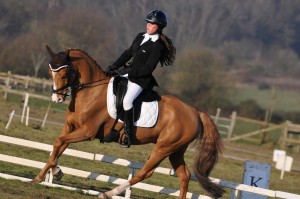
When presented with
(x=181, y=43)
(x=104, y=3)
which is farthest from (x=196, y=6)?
(x=104, y=3)

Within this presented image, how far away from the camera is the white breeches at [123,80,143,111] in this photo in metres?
12.7

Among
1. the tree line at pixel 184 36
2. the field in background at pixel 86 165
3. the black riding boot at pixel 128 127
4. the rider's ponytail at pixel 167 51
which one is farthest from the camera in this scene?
the tree line at pixel 184 36

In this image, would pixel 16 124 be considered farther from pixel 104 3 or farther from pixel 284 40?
pixel 284 40

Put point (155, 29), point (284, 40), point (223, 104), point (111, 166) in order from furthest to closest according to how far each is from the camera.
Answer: point (284, 40), point (223, 104), point (111, 166), point (155, 29)

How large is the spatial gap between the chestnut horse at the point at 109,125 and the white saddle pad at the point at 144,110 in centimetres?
8

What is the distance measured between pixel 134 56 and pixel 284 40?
6197 inches

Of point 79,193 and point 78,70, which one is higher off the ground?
point 78,70

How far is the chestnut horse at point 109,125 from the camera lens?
12.5 metres

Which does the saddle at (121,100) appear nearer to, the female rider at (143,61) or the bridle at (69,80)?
the female rider at (143,61)

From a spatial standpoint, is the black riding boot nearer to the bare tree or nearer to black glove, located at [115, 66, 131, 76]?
black glove, located at [115, 66, 131, 76]

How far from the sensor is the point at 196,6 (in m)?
132

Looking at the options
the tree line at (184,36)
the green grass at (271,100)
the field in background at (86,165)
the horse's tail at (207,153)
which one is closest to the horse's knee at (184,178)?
the horse's tail at (207,153)

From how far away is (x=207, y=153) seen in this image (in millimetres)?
13406

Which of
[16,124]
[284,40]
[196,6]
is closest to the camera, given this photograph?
[16,124]
